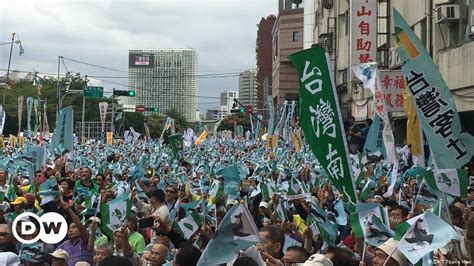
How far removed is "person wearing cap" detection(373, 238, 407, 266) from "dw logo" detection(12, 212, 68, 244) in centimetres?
284

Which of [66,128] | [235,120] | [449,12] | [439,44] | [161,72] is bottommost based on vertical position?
[66,128]

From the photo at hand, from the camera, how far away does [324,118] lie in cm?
696

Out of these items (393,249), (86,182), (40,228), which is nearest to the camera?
(393,249)

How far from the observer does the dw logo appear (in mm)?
6032

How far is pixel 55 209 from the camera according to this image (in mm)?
7156

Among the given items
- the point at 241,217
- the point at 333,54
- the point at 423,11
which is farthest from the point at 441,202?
the point at 333,54

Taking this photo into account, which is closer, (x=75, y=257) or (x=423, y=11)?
(x=75, y=257)

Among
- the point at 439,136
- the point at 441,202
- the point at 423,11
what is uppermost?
the point at 423,11

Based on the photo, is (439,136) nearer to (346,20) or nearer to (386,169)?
(386,169)

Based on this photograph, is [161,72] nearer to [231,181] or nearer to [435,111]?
[231,181]

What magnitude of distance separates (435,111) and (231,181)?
3.50 meters

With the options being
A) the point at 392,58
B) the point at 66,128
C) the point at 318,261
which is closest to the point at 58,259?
the point at 318,261

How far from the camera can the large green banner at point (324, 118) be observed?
22.4 ft

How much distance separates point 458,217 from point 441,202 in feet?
2.05
